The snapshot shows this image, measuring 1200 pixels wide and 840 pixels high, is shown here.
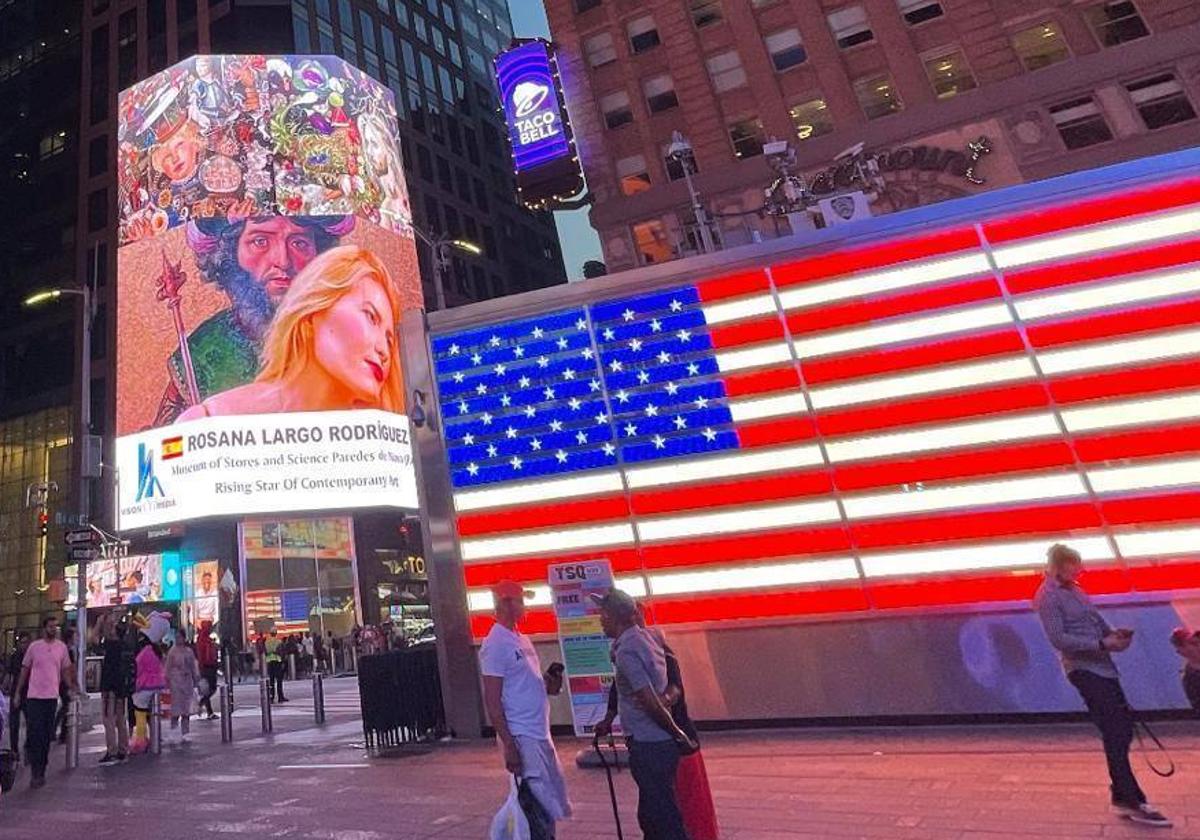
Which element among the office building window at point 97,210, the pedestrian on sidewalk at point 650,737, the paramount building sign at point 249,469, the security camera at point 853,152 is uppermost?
the office building window at point 97,210

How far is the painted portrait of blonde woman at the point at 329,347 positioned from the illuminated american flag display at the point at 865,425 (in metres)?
27.5

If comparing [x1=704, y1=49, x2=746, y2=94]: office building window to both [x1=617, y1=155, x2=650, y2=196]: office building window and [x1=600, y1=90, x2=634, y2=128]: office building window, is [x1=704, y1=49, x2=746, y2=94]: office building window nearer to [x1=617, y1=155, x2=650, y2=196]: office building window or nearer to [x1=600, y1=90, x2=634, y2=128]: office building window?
[x1=600, y1=90, x2=634, y2=128]: office building window

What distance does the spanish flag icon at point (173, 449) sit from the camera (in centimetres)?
3459

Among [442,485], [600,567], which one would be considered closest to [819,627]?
[600,567]

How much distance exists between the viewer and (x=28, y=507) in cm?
4859

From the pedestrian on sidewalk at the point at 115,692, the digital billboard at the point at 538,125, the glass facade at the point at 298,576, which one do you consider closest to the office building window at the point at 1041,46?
the digital billboard at the point at 538,125

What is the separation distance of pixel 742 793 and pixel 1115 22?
2938 cm

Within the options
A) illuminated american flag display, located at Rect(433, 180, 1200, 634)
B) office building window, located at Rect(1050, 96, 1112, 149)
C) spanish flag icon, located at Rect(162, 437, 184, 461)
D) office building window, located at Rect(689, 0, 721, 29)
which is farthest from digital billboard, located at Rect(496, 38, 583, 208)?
spanish flag icon, located at Rect(162, 437, 184, 461)

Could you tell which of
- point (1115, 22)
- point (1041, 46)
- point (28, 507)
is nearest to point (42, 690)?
point (1041, 46)

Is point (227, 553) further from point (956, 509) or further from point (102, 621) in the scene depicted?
point (956, 509)

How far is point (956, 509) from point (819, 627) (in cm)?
222

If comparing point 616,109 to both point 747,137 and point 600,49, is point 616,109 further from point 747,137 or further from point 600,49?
point 747,137

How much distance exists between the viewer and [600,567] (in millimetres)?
8484

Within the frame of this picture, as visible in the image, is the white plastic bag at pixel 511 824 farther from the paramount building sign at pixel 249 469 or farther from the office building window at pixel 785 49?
the paramount building sign at pixel 249 469
